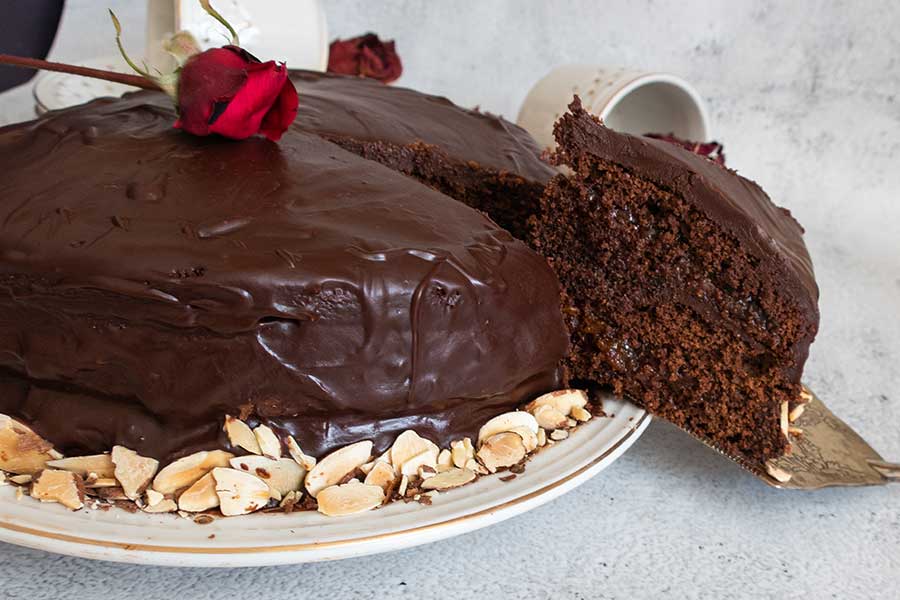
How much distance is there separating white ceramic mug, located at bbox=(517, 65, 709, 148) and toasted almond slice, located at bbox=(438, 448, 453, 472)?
164 cm

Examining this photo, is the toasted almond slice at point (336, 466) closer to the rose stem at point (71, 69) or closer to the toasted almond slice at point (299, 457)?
the toasted almond slice at point (299, 457)

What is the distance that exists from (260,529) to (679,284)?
1.01 m

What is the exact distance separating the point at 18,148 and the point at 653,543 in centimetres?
155

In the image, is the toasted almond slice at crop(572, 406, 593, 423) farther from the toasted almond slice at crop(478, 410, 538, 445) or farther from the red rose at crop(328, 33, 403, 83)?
the red rose at crop(328, 33, 403, 83)

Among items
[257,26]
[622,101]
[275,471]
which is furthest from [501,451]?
[622,101]

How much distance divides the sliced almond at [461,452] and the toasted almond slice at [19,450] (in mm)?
714

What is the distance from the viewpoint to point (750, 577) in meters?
1.86

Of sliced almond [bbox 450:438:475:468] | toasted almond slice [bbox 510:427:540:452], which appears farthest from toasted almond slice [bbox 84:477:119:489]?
toasted almond slice [bbox 510:427:540:452]

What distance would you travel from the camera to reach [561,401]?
1968 millimetres

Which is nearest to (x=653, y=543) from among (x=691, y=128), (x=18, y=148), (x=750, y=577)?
(x=750, y=577)

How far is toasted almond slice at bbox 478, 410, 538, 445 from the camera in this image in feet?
6.06

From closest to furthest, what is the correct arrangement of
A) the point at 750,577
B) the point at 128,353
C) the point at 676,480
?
1. the point at 128,353
2. the point at 750,577
3. the point at 676,480

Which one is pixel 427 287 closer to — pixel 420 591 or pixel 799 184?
pixel 420 591

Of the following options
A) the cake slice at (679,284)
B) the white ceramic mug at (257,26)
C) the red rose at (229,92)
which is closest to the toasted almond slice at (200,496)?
the red rose at (229,92)
